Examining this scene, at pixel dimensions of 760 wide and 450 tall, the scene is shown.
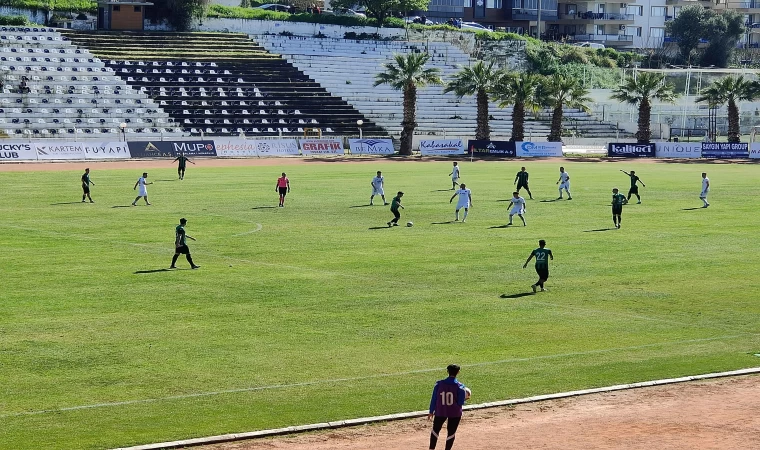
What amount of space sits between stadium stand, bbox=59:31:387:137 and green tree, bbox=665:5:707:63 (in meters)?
66.2

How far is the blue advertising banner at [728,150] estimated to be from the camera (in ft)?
296

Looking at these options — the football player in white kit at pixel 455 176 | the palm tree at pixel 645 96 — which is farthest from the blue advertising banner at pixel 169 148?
the palm tree at pixel 645 96

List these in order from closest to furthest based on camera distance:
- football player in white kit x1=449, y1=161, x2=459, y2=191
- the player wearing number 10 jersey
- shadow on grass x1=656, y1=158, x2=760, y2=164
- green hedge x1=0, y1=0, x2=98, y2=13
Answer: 1. the player wearing number 10 jersey
2. football player in white kit x1=449, y1=161, x2=459, y2=191
3. shadow on grass x1=656, y1=158, x2=760, y2=164
4. green hedge x1=0, y1=0, x2=98, y2=13

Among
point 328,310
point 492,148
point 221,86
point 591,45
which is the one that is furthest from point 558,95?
point 328,310

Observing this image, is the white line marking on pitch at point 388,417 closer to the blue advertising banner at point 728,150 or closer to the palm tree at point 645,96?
the blue advertising banner at point 728,150

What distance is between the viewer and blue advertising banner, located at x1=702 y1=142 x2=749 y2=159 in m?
90.2

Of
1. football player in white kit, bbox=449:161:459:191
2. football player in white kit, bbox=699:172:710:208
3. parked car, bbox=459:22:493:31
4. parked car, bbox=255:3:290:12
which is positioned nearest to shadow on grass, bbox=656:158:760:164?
football player in white kit, bbox=449:161:459:191

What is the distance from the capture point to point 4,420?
19.0 m

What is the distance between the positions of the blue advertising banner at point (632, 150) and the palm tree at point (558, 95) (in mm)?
6284

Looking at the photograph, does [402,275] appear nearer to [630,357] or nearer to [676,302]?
[676,302]

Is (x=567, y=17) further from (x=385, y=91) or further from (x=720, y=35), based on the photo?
(x=385, y=91)

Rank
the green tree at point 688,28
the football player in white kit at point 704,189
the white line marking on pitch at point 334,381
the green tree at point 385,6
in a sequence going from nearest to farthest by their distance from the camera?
the white line marking on pitch at point 334,381 → the football player in white kit at point 704,189 → the green tree at point 385,6 → the green tree at point 688,28

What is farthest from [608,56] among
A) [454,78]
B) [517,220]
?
[517,220]

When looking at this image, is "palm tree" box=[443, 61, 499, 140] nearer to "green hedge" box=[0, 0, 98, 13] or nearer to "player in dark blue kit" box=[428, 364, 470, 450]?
"green hedge" box=[0, 0, 98, 13]
